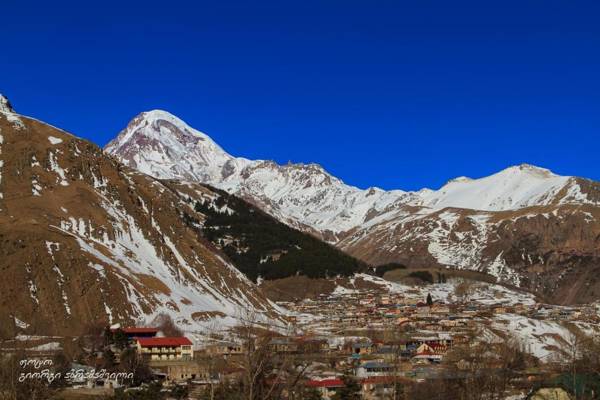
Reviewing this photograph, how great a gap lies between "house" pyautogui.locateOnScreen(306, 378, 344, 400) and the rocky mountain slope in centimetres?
2291

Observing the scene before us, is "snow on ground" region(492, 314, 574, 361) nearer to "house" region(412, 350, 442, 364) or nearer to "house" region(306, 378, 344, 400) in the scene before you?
"house" region(412, 350, 442, 364)

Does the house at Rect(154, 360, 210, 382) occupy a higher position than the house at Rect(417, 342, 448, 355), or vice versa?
the house at Rect(417, 342, 448, 355)

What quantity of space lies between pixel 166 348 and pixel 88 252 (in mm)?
35808

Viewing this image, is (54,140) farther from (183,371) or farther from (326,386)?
(326,386)

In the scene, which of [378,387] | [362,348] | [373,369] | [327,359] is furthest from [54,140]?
[378,387]

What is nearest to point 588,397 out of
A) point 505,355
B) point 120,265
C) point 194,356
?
point 505,355

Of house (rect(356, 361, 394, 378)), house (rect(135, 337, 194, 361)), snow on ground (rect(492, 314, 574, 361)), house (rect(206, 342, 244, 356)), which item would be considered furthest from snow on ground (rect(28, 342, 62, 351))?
snow on ground (rect(492, 314, 574, 361))

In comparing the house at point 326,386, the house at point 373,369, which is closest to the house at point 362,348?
the house at point 373,369

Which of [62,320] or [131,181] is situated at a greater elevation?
[131,181]

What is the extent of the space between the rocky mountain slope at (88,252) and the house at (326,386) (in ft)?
75.2

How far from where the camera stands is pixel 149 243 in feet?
543

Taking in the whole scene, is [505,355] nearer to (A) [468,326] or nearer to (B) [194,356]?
(B) [194,356]

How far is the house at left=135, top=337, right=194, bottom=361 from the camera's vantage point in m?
109

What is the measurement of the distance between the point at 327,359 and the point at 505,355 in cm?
2491
